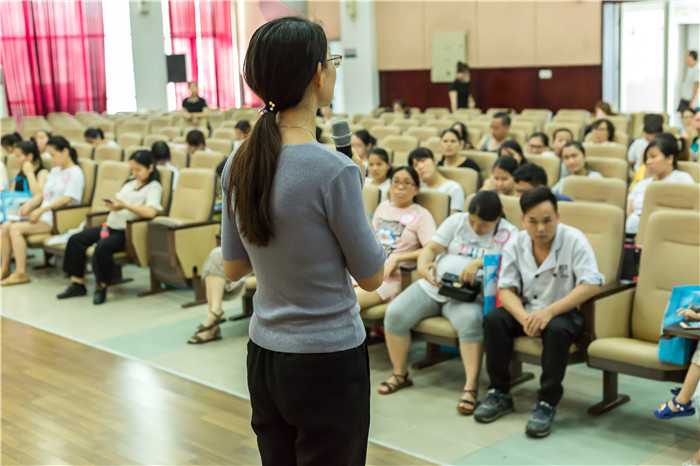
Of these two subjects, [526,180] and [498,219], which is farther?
[526,180]

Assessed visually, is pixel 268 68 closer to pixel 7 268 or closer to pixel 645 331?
pixel 645 331

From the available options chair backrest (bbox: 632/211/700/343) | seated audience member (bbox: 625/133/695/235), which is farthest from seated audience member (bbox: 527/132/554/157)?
chair backrest (bbox: 632/211/700/343)

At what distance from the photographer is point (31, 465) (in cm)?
336

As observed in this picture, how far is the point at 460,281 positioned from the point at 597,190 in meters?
1.21

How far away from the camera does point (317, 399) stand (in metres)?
1.56

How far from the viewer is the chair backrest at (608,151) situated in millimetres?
6715

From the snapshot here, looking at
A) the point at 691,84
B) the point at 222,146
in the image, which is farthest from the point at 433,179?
the point at 691,84

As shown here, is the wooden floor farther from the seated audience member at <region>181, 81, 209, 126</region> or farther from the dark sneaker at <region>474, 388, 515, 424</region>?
the seated audience member at <region>181, 81, 209, 126</region>

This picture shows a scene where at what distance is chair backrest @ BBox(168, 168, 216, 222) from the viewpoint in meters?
6.03

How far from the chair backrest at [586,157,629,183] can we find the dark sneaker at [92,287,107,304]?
361cm

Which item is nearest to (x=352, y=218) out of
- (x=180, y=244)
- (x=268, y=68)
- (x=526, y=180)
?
(x=268, y=68)

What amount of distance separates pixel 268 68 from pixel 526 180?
3222 millimetres

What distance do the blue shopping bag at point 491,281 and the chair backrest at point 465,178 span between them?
1.74 meters

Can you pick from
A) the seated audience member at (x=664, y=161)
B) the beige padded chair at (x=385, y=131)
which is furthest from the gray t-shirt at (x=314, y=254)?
the beige padded chair at (x=385, y=131)
